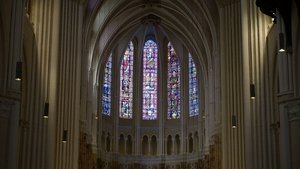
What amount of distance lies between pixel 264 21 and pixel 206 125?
20852 mm

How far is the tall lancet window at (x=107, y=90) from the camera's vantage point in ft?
159

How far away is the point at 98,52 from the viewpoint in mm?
45438

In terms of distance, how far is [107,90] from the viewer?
4900cm

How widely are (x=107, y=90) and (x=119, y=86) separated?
1.36 metres

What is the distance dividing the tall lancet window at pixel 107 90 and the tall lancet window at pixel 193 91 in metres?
6.59

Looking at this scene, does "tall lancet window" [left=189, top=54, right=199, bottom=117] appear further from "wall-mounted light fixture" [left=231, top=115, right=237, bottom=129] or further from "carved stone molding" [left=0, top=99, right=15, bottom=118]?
"carved stone molding" [left=0, top=99, right=15, bottom=118]

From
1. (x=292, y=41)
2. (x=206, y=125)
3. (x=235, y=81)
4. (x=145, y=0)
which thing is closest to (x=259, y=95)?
(x=292, y=41)

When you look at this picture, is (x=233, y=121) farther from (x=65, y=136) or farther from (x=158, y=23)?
(x=158, y=23)

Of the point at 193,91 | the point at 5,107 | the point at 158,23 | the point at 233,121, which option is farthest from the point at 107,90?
the point at 5,107

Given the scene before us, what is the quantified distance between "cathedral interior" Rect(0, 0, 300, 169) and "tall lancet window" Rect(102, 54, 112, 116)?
0.29ft

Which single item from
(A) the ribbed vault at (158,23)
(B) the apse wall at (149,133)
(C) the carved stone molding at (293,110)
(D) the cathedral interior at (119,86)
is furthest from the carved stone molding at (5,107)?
(B) the apse wall at (149,133)

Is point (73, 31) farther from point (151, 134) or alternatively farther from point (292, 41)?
point (151, 134)

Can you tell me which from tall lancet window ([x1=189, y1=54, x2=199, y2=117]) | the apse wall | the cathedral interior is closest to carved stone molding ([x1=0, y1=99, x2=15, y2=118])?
the cathedral interior

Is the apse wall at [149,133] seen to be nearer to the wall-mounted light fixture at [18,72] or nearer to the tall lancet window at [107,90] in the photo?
the tall lancet window at [107,90]
